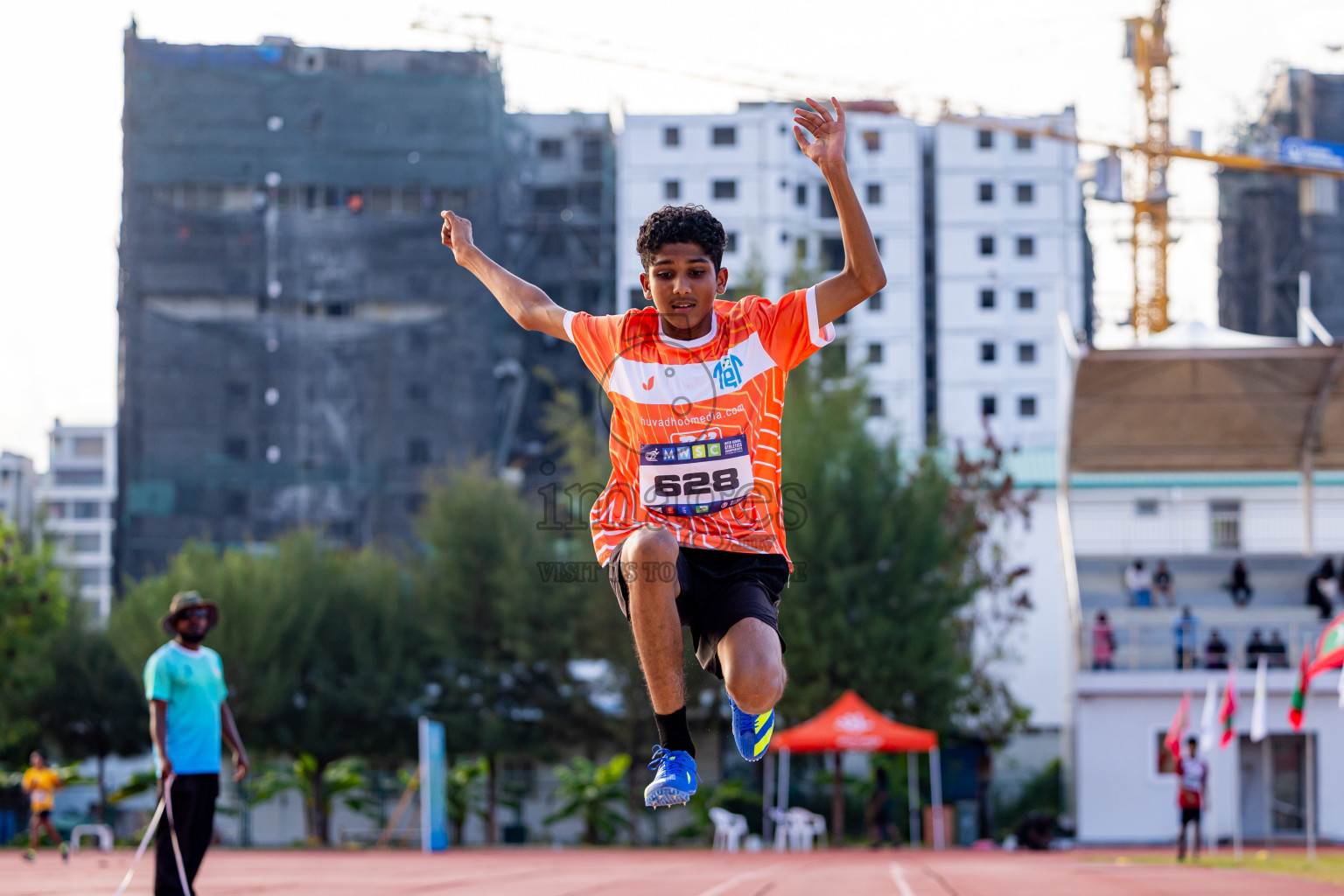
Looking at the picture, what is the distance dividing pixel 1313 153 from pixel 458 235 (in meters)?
75.6

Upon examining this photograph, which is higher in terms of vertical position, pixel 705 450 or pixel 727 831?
pixel 705 450

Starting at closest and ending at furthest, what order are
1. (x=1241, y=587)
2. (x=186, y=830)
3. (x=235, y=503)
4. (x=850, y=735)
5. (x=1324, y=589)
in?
(x=186, y=830)
(x=850, y=735)
(x=1324, y=589)
(x=1241, y=587)
(x=235, y=503)

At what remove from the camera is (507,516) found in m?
37.9

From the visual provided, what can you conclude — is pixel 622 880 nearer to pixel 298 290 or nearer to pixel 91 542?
pixel 298 290

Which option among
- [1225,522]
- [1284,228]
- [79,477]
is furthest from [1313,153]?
[79,477]

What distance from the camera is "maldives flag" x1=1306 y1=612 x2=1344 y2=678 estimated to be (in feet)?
53.0

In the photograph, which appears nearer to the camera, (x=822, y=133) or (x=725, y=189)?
(x=822, y=133)

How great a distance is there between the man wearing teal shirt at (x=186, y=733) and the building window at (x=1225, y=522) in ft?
143

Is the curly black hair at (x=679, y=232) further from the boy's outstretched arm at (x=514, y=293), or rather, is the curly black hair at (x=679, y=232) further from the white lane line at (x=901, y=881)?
the white lane line at (x=901, y=881)

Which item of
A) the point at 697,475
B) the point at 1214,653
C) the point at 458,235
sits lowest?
the point at 1214,653

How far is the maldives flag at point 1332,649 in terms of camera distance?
16.1 metres

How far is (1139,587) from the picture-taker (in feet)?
120

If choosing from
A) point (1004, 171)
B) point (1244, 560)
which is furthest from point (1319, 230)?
point (1244, 560)

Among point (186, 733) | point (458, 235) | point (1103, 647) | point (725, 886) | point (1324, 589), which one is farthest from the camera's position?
point (1324, 589)
